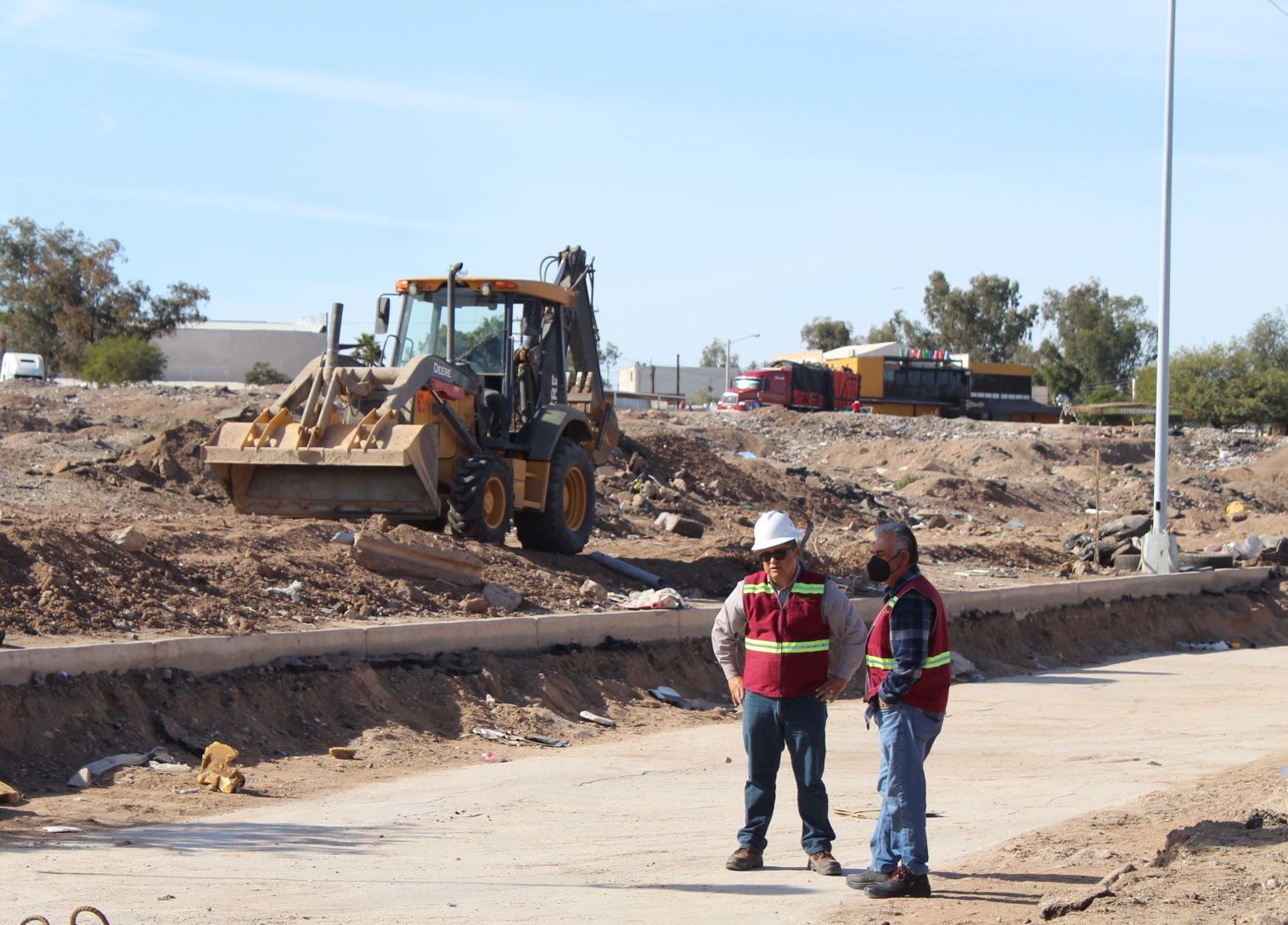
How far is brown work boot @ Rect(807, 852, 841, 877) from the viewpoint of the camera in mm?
7262

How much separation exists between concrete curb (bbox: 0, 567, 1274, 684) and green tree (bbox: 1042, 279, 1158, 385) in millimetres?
98454

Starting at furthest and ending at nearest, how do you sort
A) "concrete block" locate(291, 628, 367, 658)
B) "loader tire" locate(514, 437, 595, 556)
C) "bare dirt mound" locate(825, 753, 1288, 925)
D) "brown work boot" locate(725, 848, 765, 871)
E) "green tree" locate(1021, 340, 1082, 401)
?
"green tree" locate(1021, 340, 1082, 401) → "loader tire" locate(514, 437, 595, 556) → "concrete block" locate(291, 628, 367, 658) → "brown work boot" locate(725, 848, 765, 871) → "bare dirt mound" locate(825, 753, 1288, 925)

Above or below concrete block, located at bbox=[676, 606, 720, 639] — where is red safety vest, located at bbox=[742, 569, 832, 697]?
above

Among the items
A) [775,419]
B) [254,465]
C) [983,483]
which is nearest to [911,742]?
[254,465]

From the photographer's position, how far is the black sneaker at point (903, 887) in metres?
6.75

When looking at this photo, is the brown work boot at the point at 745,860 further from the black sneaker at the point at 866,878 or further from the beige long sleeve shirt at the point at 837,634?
the beige long sleeve shirt at the point at 837,634

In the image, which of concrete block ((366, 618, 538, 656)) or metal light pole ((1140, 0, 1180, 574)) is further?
metal light pole ((1140, 0, 1180, 574))

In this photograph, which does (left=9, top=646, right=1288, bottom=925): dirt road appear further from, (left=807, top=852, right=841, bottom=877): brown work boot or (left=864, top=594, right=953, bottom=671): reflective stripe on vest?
(left=864, top=594, right=953, bottom=671): reflective stripe on vest

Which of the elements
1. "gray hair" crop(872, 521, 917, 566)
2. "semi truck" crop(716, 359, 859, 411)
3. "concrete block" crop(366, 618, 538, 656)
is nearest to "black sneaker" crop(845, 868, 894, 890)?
"gray hair" crop(872, 521, 917, 566)

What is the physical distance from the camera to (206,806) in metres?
8.80

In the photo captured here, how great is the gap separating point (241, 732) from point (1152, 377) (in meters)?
92.6


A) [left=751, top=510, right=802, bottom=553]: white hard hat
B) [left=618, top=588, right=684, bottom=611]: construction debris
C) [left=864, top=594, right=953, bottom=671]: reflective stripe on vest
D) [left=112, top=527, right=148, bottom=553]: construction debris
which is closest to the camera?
[left=864, top=594, right=953, bottom=671]: reflective stripe on vest

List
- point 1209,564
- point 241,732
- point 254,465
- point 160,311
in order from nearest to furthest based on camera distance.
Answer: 1. point 241,732
2. point 254,465
3. point 1209,564
4. point 160,311

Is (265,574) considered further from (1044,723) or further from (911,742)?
(911,742)
